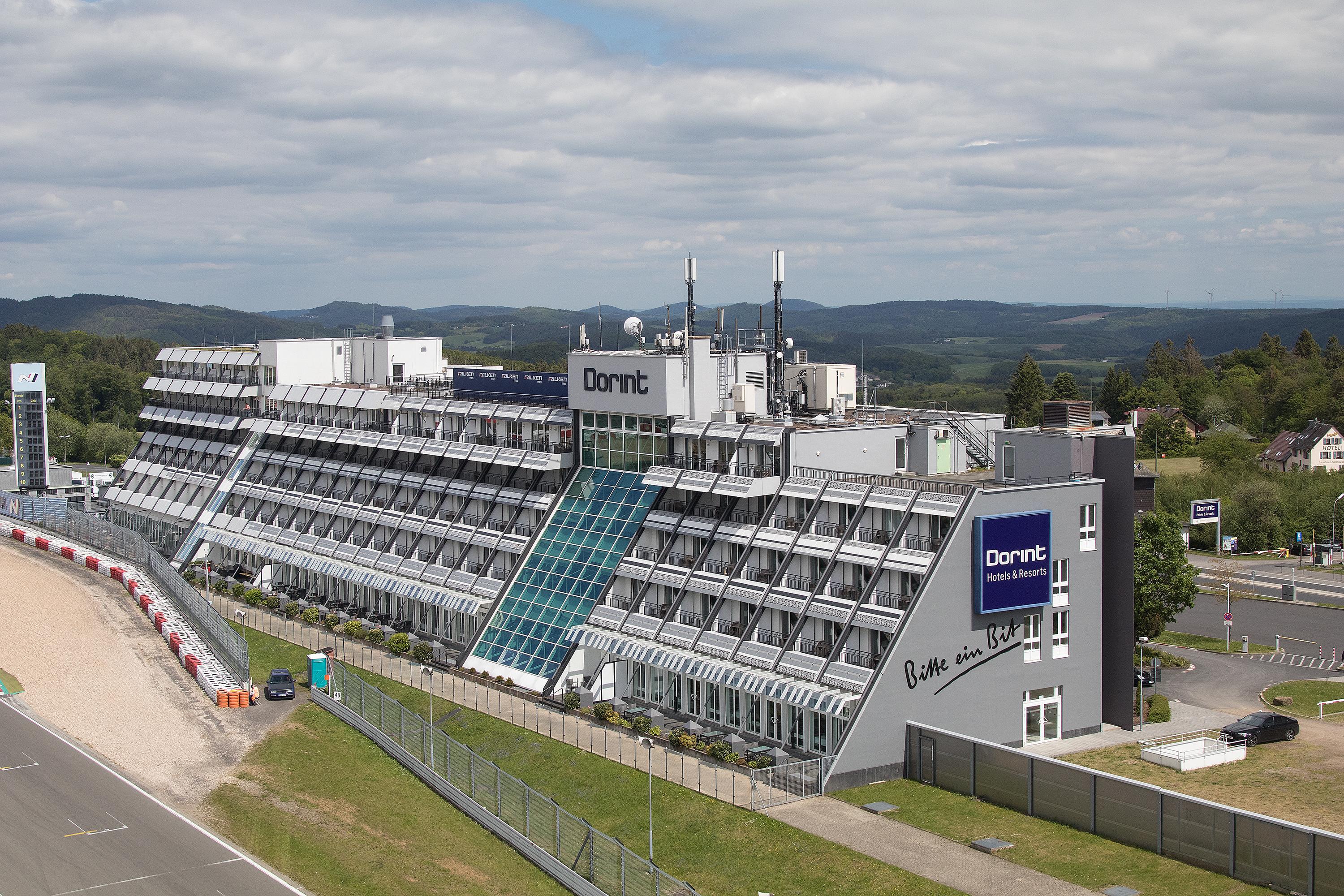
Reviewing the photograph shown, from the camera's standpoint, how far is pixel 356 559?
9381 centimetres

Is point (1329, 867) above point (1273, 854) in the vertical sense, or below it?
above

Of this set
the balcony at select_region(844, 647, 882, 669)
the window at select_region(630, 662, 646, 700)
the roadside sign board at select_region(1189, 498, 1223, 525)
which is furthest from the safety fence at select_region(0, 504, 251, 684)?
the roadside sign board at select_region(1189, 498, 1223, 525)

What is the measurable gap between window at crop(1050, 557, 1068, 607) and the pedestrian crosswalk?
2982 cm

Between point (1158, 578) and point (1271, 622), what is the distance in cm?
2572

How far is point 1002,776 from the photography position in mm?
53188

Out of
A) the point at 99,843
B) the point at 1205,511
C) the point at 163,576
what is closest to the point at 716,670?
the point at 99,843

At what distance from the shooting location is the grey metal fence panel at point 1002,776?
52438mm

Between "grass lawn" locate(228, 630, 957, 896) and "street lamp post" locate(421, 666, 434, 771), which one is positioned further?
"street lamp post" locate(421, 666, 434, 771)

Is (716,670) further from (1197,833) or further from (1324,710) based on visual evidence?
(1324,710)

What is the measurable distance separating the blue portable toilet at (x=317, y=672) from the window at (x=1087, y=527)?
1596 inches

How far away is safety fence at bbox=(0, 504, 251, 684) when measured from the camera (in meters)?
72.4

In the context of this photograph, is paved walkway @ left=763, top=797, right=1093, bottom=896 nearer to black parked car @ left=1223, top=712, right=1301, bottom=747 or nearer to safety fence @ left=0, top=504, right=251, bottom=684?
black parked car @ left=1223, top=712, right=1301, bottom=747

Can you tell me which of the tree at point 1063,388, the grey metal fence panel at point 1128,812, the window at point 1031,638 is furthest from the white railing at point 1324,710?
the tree at point 1063,388

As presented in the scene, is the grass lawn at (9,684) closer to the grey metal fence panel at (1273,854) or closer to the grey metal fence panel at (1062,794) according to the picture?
the grey metal fence panel at (1062,794)
